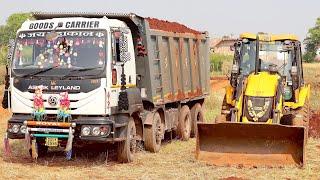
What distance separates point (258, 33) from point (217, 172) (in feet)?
13.4

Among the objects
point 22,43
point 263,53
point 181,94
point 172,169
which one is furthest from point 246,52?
point 22,43

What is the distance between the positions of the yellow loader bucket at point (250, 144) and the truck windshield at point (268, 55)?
83.4 inches

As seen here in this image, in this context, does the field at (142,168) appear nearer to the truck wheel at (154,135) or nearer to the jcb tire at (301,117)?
the truck wheel at (154,135)

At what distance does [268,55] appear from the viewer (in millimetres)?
12094

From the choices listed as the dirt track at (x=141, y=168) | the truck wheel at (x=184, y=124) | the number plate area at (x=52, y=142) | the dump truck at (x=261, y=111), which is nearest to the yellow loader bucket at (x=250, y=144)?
the dump truck at (x=261, y=111)

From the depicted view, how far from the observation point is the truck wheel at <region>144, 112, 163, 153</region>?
38.0 ft

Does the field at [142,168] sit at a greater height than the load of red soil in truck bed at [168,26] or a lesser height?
lesser

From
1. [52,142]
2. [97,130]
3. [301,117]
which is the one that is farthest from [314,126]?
[52,142]

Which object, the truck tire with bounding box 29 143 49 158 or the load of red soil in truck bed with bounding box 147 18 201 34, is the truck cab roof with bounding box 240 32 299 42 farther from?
the truck tire with bounding box 29 143 49 158

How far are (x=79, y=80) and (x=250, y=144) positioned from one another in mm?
3333

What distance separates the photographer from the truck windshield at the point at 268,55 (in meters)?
12.1

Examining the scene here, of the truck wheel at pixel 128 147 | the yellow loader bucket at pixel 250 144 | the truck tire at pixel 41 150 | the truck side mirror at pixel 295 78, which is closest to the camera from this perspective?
the yellow loader bucket at pixel 250 144

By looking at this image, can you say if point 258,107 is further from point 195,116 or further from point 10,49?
point 10,49

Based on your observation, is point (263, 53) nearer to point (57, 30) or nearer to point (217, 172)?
point (217, 172)
